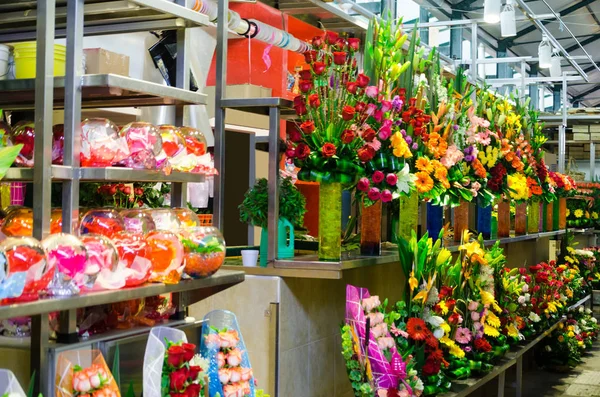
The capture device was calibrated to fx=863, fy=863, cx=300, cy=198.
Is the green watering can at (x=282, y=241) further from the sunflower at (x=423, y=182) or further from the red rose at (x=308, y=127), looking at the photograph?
the sunflower at (x=423, y=182)

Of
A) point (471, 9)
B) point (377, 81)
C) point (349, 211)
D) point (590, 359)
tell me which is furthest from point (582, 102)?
point (377, 81)

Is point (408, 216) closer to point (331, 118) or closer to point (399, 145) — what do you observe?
point (399, 145)

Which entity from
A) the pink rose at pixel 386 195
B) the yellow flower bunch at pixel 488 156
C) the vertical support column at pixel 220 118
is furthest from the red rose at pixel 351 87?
the yellow flower bunch at pixel 488 156

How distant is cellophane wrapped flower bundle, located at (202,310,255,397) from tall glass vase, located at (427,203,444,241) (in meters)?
2.47

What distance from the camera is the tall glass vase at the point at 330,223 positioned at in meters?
3.53

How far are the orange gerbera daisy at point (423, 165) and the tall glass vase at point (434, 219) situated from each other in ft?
2.70

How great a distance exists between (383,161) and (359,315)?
2.29ft

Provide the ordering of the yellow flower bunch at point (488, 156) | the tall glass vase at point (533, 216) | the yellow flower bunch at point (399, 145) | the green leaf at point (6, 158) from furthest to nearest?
1. the tall glass vase at point (533, 216)
2. the yellow flower bunch at point (488, 156)
3. the yellow flower bunch at point (399, 145)
4. the green leaf at point (6, 158)

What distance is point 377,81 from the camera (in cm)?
388

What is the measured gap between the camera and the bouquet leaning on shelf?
2.21 meters

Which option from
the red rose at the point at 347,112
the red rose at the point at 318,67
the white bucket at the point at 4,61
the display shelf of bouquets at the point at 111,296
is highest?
the red rose at the point at 318,67

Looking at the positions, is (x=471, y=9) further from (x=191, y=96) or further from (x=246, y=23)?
(x=191, y=96)

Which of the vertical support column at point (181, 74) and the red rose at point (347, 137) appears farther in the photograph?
the red rose at point (347, 137)

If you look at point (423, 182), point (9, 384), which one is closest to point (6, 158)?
point (9, 384)
